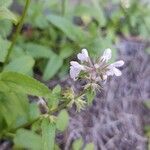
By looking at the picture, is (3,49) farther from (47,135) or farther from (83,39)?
(83,39)

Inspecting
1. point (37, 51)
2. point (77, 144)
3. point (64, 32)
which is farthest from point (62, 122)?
point (64, 32)

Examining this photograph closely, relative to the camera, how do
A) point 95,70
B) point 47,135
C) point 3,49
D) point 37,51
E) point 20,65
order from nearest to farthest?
point 95,70 < point 47,135 < point 3,49 < point 20,65 < point 37,51

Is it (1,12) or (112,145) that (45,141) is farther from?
(112,145)

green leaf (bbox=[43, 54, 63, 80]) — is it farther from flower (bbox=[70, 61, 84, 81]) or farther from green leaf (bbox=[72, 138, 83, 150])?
flower (bbox=[70, 61, 84, 81])

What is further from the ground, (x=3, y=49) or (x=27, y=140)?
(x=3, y=49)

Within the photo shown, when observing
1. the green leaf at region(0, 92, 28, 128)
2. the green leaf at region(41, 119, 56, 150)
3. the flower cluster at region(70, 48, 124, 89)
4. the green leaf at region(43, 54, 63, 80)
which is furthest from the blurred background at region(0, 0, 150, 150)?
the flower cluster at region(70, 48, 124, 89)

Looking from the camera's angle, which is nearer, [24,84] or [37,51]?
[24,84]

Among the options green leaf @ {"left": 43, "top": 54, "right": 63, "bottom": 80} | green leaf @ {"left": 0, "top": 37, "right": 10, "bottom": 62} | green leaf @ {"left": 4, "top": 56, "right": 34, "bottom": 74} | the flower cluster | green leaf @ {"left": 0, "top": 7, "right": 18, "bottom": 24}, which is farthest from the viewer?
green leaf @ {"left": 43, "top": 54, "right": 63, "bottom": 80}

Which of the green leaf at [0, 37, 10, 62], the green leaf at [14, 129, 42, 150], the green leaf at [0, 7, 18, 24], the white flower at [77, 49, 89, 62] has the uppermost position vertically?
the green leaf at [0, 7, 18, 24]
